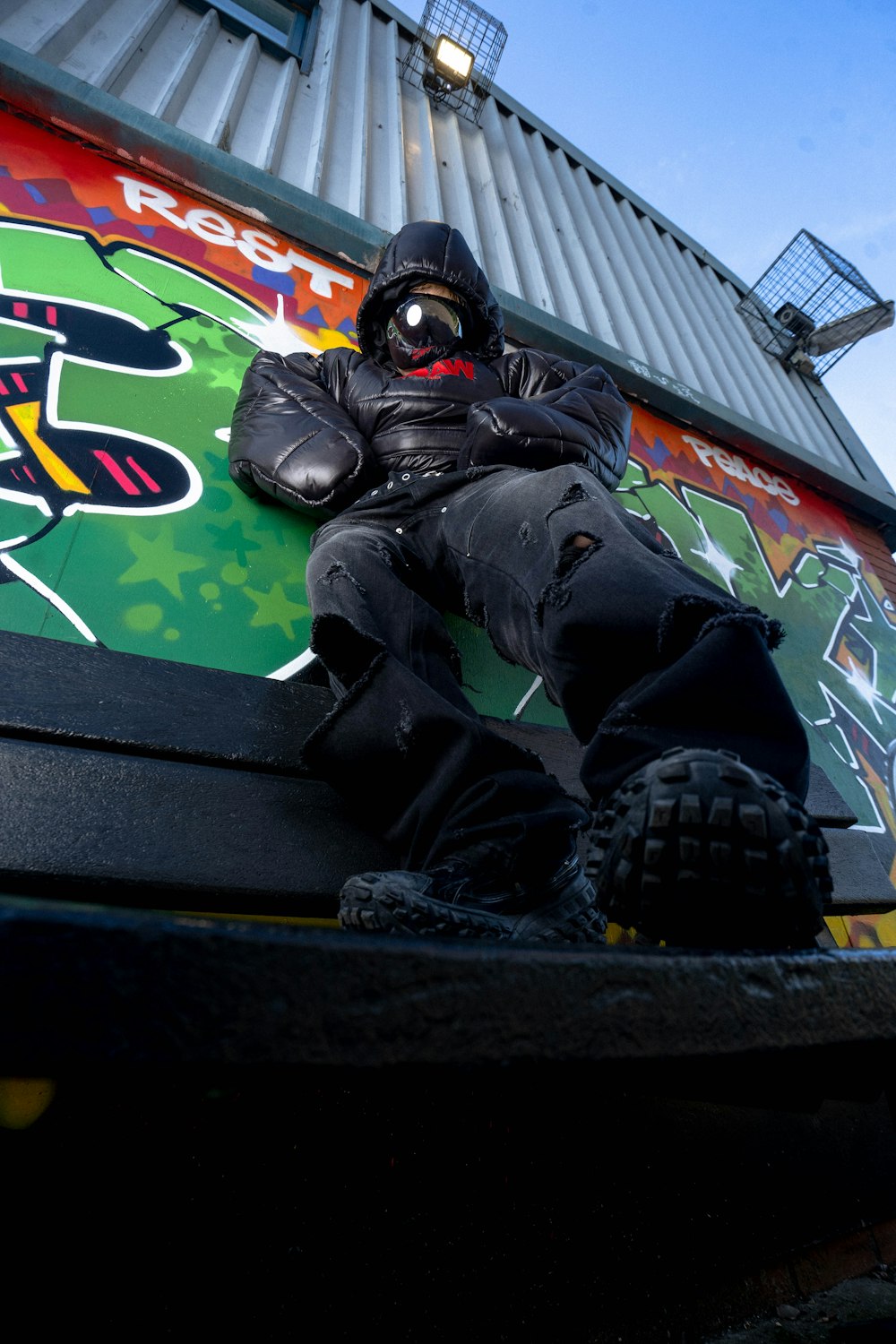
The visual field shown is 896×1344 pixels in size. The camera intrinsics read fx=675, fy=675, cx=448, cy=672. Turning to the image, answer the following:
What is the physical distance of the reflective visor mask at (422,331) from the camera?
1.99 m

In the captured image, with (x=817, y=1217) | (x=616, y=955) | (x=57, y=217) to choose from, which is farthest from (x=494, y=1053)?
(x=57, y=217)

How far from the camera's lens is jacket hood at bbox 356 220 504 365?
2047 millimetres

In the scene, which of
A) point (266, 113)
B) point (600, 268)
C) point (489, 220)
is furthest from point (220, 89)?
point (600, 268)

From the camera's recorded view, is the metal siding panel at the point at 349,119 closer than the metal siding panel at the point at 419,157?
Yes

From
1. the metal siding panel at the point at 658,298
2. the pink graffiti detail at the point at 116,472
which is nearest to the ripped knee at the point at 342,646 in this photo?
the pink graffiti detail at the point at 116,472

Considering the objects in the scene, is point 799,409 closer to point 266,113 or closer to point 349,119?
point 349,119

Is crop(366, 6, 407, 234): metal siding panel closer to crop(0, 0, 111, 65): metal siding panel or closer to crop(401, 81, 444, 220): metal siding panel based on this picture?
crop(401, 81, 444, 220): metal siding panel

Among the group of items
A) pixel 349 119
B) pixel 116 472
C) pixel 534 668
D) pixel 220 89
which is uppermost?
pixel 349 119

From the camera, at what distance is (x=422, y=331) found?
6.52 ft

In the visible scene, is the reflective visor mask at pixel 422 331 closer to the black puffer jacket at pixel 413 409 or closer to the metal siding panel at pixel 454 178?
the black puffer jacket at pixel 413 409

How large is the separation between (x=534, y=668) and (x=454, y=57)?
5.26m

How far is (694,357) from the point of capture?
4.55 meters

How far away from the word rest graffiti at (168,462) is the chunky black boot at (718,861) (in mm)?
1222

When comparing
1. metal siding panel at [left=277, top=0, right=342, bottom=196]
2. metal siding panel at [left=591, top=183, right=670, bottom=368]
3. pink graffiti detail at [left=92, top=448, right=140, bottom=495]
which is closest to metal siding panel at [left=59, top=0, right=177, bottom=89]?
metal siding panel at [left=277, top=0, right=342, bottom=196]
